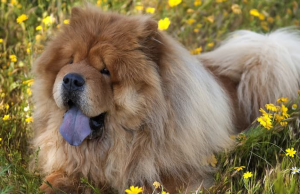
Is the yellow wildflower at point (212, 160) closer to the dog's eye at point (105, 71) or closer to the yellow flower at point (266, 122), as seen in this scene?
the yellow flower at point (266, 122)

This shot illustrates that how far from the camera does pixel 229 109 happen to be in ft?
10.8

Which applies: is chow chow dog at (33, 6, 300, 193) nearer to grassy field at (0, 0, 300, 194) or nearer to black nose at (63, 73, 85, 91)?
black nose at (63, 73, 85, 91)

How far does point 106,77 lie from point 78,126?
1.12 ft

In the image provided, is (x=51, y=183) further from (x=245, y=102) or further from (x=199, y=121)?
(x=245, y=102)

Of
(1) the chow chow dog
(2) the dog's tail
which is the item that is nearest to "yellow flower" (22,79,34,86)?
(1) the chow chow dog

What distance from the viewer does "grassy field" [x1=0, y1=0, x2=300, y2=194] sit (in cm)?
275

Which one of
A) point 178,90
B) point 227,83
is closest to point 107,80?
point 178,90

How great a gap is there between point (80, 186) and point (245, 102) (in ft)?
4.90

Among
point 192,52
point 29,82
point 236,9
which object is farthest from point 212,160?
point 236,9

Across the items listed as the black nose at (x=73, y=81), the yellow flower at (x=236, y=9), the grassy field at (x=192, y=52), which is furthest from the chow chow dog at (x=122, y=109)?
the yellow flower at (x=236, y=9)

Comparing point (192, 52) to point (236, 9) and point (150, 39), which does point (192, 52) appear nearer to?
point (236, 9)

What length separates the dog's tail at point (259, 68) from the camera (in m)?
3.58

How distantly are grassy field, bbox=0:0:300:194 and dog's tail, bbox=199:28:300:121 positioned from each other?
5.6 inches

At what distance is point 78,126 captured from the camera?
2.70 meters
